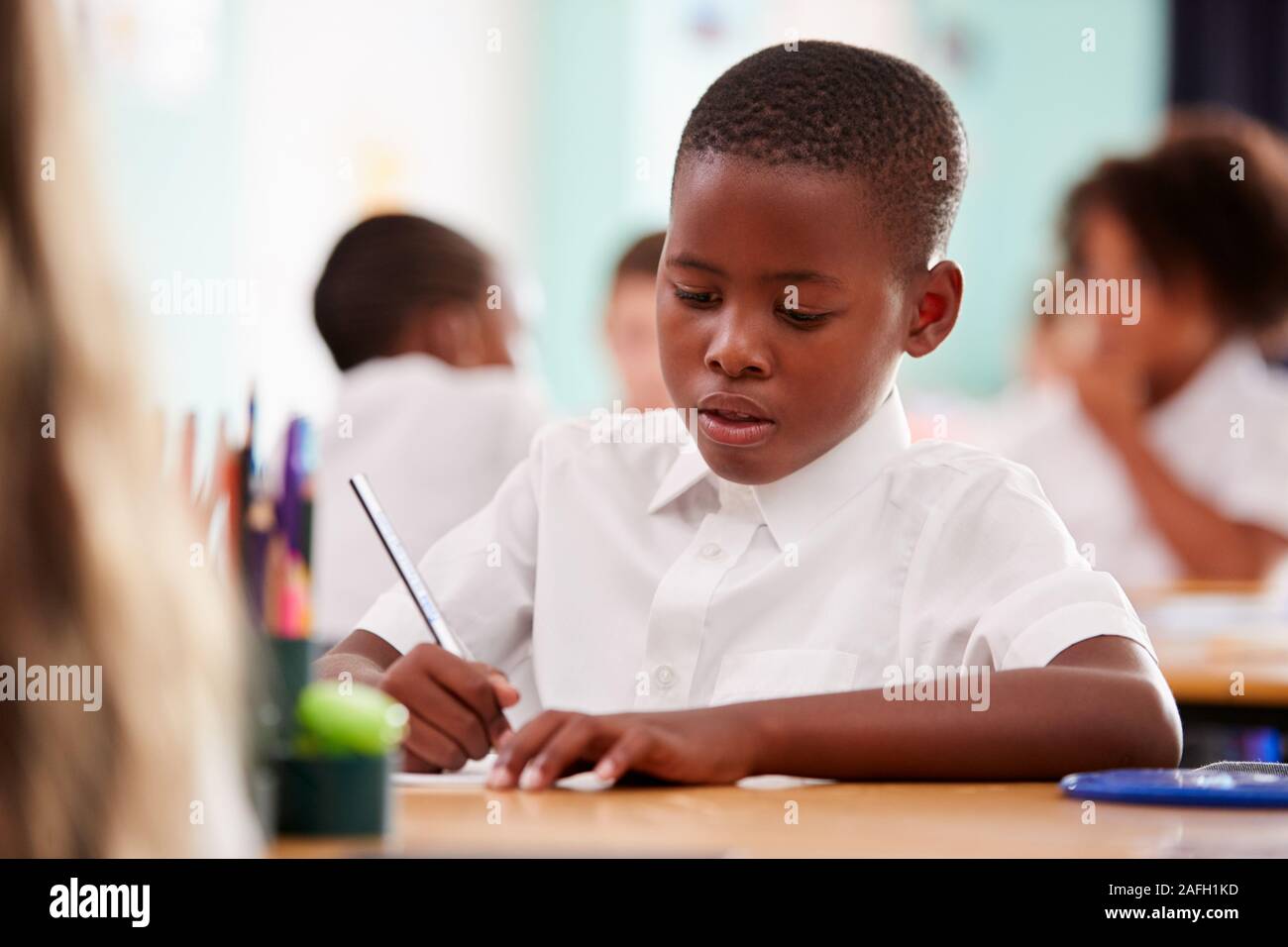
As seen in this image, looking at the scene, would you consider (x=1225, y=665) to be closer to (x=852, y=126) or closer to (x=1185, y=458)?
(x=852, y=126)

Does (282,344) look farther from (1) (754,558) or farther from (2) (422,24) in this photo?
(1) (754,558)

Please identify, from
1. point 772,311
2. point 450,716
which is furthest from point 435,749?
point 772,311

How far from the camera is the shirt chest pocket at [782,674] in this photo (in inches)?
46.2

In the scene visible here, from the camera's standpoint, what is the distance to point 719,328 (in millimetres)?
1157

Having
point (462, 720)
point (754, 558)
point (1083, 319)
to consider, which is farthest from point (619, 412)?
point (1083, 319)

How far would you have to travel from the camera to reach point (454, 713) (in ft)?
3.41

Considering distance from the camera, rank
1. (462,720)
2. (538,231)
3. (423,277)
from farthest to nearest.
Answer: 1. (538,231)
2. (423,277)
3. (462,720)

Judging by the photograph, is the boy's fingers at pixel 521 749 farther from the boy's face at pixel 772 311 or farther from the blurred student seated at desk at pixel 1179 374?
the blurred student seated at desk at pixel 1179 374

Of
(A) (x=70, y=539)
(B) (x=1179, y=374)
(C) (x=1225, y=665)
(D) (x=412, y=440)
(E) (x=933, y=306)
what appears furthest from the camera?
(B) (x=1179, y=374)

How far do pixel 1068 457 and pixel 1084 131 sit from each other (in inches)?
93.2

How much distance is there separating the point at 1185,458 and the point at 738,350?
2438 millimetres

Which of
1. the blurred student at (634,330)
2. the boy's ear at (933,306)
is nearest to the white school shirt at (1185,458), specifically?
the blurred student at (634,330)

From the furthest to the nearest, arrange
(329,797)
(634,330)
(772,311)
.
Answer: (634,330)
(772,311)
(329,797)

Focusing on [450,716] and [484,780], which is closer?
[484,780]
